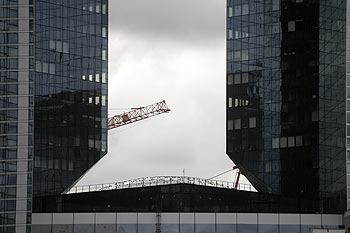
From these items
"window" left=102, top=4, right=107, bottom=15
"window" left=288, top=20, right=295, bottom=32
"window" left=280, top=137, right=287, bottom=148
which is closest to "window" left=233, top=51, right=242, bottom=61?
"window" left=288, top=20, right=295, bottom=32

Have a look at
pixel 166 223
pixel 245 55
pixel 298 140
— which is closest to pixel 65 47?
pixel 245 55

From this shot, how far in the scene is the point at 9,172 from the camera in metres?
139

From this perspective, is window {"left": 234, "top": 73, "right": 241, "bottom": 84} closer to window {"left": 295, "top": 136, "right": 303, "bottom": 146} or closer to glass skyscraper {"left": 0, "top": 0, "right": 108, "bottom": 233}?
window {"left": 295, "top": 136, "right": 303, "bottom": 146}

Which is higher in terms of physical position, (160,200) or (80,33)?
(80,33)

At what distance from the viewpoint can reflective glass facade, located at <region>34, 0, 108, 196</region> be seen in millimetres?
157000

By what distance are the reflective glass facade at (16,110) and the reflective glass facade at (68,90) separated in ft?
49.6

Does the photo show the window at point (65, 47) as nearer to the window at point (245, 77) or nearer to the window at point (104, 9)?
the window at point (104, 9)

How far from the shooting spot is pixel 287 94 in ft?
527

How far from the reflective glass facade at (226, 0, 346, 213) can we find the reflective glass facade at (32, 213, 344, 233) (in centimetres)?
1205

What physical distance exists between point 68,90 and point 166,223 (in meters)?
29.1

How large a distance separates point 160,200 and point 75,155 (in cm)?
1742

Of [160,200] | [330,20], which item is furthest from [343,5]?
[160,200]

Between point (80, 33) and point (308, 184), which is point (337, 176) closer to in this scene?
point (308, 184)

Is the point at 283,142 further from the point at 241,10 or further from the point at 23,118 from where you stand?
the point at 23,118
